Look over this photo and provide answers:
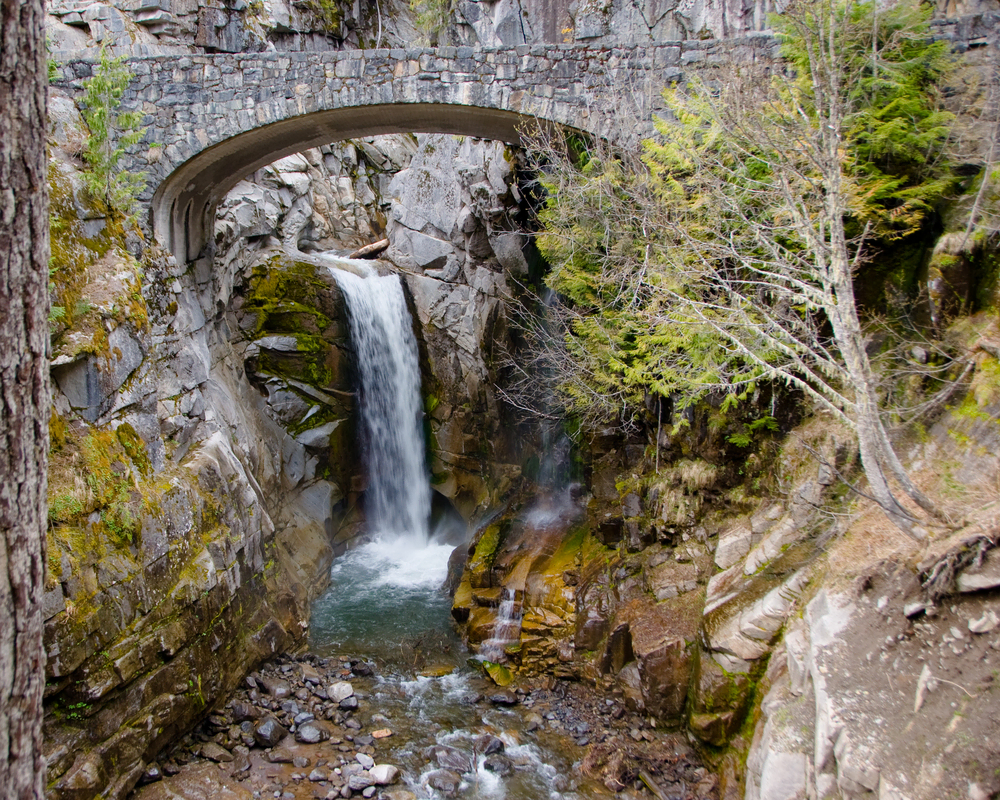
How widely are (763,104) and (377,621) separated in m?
9.75

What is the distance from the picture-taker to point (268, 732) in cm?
762

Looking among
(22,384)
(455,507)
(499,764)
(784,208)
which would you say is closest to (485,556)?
(455,507)

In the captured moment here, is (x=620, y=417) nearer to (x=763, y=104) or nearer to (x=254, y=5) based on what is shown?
(x=763, y=104)

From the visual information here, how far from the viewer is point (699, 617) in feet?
26.1

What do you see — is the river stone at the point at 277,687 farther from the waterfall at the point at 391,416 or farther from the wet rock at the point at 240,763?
the waterfall at the point at 391,416

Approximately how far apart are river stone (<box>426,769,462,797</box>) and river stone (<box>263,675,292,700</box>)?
8.01ft

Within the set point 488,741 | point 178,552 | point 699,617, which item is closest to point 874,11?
point 699,617

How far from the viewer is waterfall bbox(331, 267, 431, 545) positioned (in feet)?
48.4

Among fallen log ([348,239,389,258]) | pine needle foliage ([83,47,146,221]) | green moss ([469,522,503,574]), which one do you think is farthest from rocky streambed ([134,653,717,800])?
fallen log ([348,239,389,258])

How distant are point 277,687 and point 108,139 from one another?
26.5ft

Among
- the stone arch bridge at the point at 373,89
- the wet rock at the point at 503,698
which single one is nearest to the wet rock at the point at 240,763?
the wet rock at the point at 503,698

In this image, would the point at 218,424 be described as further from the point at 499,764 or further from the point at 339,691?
the point at 499,764

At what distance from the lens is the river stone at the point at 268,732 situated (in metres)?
7.56

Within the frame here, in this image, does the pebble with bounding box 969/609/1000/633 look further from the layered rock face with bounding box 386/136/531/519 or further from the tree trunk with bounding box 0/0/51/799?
the layered rock face with bounding box 386/136/531/519
